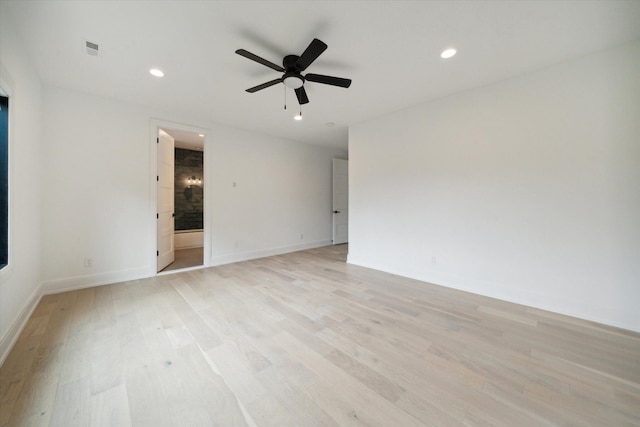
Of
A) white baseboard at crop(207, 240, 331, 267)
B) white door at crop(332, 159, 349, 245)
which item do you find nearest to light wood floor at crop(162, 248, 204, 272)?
white baseboard at crop(207, 240, 331, 267)

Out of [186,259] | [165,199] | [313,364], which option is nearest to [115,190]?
[165,199]

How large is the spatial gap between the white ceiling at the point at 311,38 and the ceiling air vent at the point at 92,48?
50mm

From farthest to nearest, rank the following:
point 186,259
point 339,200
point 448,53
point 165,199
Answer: point 339,200 < point 186,259 < point 165,199 < point 448,53

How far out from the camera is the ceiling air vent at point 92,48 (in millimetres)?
2146

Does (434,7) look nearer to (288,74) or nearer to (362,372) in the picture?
(288,74)

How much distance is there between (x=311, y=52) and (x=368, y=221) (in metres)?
2.88

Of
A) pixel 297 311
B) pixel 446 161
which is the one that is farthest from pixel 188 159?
pixel 446 161

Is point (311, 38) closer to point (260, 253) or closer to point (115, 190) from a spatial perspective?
point (115, 190)

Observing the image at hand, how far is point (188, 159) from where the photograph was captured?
6.74 m

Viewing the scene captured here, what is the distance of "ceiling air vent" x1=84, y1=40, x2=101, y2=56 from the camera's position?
7.04 ft

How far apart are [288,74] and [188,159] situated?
5659 mm

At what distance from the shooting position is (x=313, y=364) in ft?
5.52

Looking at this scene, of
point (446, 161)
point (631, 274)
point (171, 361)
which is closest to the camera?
point (171, 361)

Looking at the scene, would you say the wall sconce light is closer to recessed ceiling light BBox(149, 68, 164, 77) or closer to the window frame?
recessed ceiling light BBox(149, 68, 164, 77)
